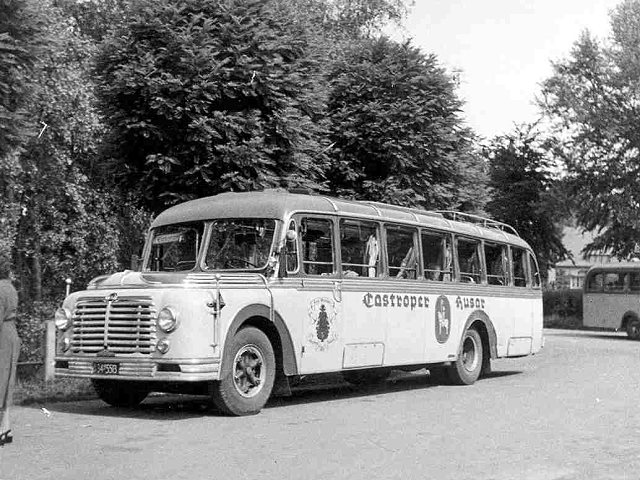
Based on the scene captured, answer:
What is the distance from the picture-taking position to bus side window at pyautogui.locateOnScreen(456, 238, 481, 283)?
57.1ft

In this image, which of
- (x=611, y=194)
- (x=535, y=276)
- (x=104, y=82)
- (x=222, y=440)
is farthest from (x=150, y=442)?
(x=611, y=194)

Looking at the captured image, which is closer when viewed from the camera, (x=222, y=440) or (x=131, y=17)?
(x=222, y=440)

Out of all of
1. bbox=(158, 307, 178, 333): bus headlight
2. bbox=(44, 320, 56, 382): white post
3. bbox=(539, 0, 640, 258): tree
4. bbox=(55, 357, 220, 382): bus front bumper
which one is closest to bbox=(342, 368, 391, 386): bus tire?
bbox=(44, 320, 56, 382): white post

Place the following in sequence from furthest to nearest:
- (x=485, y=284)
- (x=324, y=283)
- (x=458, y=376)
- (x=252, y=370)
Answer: (x=485, y=284) < (x=458, y=376) < (x=324, y=283) < (x=252, y=370)

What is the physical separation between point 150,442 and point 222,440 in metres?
0.68

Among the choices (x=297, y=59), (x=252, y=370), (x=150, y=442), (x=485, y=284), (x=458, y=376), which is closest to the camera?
(x=150, y=442)

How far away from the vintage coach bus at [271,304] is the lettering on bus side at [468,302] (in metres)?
0.03

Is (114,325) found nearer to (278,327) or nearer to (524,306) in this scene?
(278,327)

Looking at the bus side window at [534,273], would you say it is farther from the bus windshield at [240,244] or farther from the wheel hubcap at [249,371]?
the wheel hubcap at [249,371]

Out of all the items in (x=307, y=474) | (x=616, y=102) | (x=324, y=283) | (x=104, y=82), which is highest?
(x=616, y=102)

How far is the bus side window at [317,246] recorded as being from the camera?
13.3m

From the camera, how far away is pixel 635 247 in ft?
161

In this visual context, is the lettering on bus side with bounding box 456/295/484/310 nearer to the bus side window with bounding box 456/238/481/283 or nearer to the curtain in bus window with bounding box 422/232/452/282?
the bus side window with bounding box 456/238/481/283

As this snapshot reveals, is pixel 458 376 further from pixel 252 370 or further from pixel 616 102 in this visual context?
pixel 616 102
